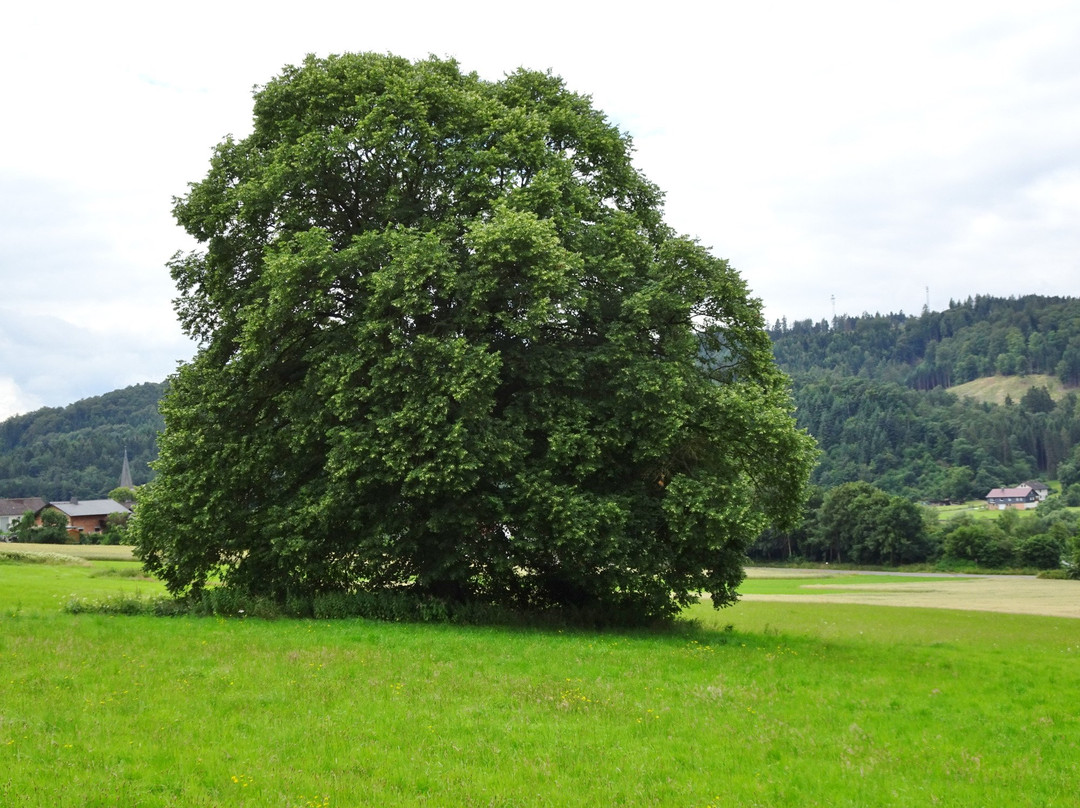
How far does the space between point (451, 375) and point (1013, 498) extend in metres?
189

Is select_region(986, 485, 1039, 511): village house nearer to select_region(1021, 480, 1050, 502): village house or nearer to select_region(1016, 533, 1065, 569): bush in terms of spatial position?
select_region(1021, 480, 1050, 502): village house

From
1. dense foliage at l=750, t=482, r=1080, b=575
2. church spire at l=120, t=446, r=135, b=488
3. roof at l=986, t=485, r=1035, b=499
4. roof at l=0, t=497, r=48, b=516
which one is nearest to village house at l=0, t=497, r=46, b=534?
roof at l=0, t=497, r=48, b=516

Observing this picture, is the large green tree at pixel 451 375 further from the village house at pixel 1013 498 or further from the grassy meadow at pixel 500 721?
the village house at pixel 1013 498

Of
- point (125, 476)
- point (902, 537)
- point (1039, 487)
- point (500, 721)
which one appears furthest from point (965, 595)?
point (125, 476)

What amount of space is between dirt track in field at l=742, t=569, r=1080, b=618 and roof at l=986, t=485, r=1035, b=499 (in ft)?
324

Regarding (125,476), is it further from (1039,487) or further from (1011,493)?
(1039,487)

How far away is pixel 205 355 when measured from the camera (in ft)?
92.1

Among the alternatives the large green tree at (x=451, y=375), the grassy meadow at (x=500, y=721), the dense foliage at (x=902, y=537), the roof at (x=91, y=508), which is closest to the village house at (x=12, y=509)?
the roof at (x=91, y=508)

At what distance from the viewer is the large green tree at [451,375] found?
23781 mm

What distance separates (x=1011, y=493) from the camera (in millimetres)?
183125

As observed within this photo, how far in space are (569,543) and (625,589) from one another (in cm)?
258

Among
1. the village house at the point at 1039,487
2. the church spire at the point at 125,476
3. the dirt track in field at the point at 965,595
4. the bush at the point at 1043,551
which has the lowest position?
the dirt track in field at the point at 965,595

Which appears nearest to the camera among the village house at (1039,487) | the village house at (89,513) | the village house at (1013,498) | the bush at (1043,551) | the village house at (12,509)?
the bush at (1043,551)

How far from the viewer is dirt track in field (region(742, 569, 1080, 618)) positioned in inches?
2138
